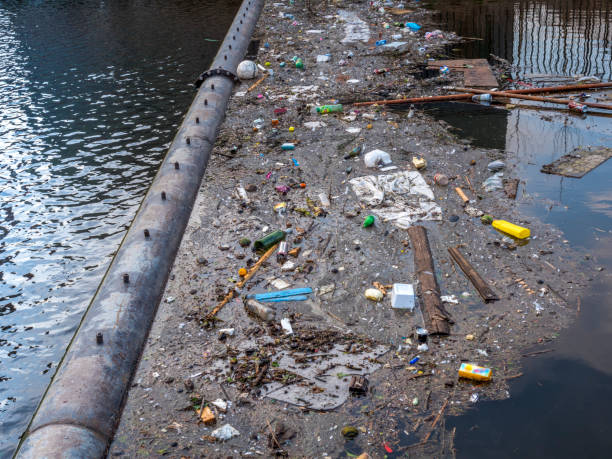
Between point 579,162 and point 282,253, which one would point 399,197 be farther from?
point 579,162

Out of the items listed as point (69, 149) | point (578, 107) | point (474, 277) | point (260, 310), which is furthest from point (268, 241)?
point (578, 107)

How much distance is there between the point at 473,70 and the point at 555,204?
443cm

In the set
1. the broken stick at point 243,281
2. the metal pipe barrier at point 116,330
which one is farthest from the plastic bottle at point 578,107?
the metal pipe barrier at point 116,330

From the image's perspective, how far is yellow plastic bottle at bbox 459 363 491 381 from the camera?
11.1ft

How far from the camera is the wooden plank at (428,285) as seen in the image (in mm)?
3855

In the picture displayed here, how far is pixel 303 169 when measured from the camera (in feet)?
20.6

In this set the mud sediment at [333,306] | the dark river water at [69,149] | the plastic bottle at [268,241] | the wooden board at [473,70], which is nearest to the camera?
the mud sediment at [333,306]

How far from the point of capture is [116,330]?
3816mm

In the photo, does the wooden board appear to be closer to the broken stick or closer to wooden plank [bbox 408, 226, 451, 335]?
wooden plank [bbox 408, 226, 451, 335]

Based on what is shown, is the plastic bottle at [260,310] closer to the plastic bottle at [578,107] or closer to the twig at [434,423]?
the twig at [434,423]

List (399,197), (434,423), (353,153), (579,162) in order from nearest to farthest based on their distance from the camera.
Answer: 1. (434,423)
2. (399,197)
3. (579,162)
4. (353,153)

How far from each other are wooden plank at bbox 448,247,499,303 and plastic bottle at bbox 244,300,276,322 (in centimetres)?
175

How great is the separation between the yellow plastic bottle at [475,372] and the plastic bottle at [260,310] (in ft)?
5.05

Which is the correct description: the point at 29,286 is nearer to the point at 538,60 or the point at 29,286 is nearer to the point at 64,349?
the point at 64,349
